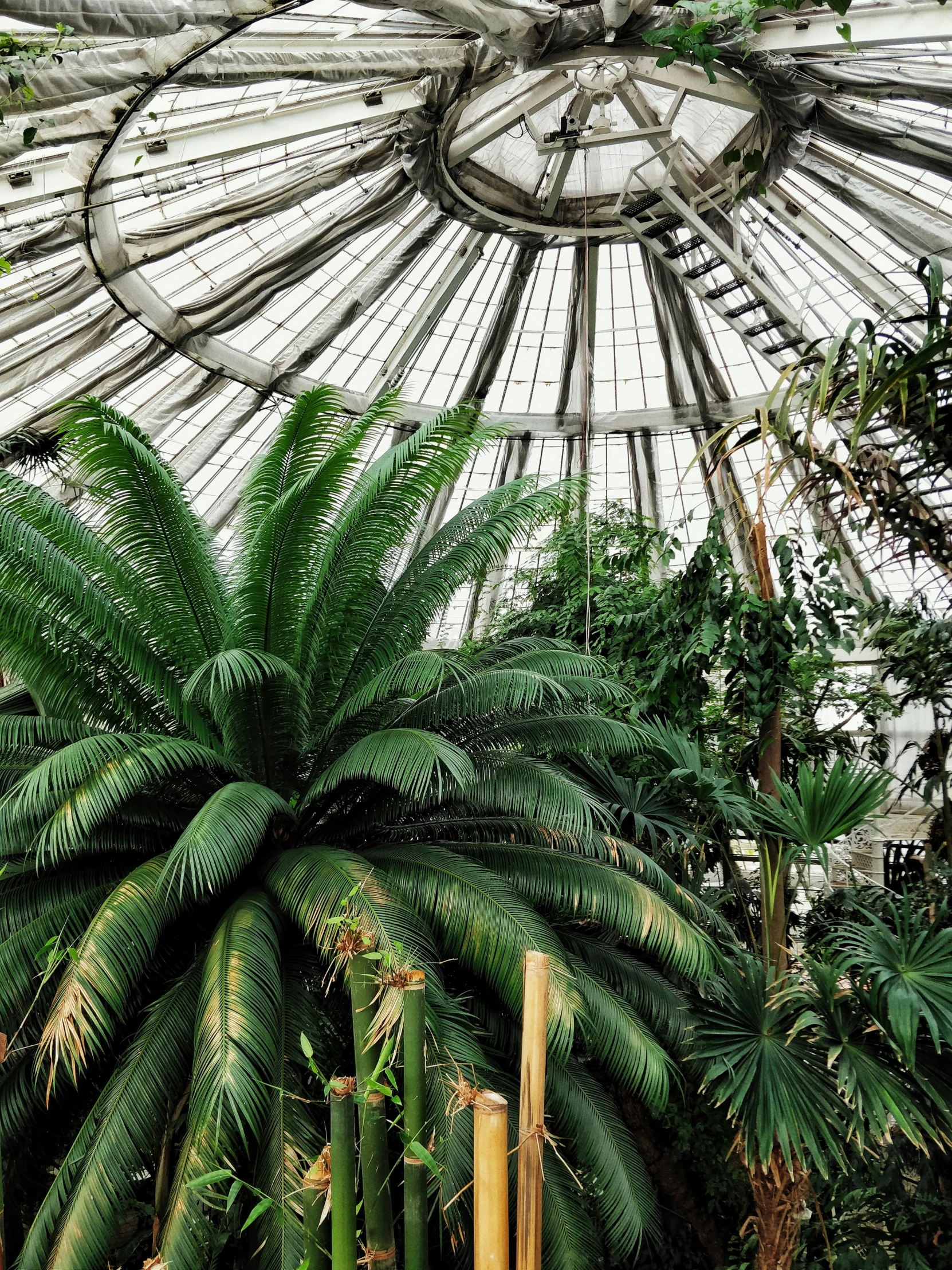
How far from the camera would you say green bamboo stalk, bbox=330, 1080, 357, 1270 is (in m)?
1.57

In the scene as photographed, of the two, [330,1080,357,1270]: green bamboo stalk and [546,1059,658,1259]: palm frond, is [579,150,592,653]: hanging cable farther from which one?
[330,1080,357,1270]: green bamboo stalk

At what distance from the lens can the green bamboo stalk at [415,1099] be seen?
166cm

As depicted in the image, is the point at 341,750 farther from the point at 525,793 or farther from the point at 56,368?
the point at 56,368

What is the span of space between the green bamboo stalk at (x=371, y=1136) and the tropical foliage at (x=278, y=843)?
1.33 metres

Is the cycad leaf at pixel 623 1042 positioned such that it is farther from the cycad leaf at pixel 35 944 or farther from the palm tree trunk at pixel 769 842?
the cycad leaf at pixel 35 944

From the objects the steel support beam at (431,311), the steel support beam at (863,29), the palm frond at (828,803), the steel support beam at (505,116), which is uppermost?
the steel support beam at (431,311)

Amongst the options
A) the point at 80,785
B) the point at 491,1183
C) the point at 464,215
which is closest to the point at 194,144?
the point at 464,215

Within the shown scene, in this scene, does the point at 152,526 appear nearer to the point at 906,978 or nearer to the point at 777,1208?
the point at 906,978

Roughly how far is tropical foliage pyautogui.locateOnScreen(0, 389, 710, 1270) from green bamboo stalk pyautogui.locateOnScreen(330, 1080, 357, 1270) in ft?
4.83

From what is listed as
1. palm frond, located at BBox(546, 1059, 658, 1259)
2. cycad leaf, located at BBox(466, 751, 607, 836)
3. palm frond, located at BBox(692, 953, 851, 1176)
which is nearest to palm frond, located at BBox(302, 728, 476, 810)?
cycad leaf, located at BBox(466, 751, 607, 836)

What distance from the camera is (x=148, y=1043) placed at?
385 cm

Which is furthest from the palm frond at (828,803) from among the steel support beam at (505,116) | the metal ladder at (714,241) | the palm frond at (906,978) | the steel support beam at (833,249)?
the steel support beam at (505,116)

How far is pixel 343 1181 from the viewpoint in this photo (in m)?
1.59

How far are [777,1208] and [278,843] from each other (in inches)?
112
